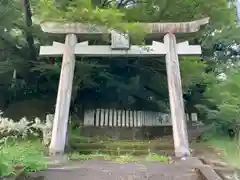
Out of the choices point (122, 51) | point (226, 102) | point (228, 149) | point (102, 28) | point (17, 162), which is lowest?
point (17, 162)

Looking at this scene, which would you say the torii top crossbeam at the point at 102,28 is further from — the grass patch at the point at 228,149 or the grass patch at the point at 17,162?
the grass patch at the point at 17,162

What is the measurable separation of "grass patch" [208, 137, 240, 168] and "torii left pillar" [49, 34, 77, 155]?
379 cm

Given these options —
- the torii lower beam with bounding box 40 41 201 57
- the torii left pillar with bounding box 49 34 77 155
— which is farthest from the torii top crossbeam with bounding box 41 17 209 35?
the torii lower beam with bounding box 40 41 201 57

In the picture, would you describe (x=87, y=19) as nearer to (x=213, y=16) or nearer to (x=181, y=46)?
(x=181, y=46)

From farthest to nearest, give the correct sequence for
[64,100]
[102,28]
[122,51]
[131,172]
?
[122,51] < [102,28] < [64,100] < [131,172]

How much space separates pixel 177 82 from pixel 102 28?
2.44 metres

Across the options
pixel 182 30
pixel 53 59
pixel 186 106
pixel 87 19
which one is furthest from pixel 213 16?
pixel 53 59

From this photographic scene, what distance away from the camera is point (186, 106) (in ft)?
40.3

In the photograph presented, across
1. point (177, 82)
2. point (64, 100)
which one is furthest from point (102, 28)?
point (177, 82)

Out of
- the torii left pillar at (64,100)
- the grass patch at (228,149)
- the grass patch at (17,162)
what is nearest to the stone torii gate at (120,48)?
the torii left pillar at (64,100)

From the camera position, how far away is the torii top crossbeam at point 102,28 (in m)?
8.14

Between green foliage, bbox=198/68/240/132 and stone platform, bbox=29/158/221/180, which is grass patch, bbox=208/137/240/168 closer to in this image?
green foliage, bbox=198/68/240/132

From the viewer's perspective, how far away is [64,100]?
7.68 metres

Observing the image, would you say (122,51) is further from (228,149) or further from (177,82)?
(228,149)
